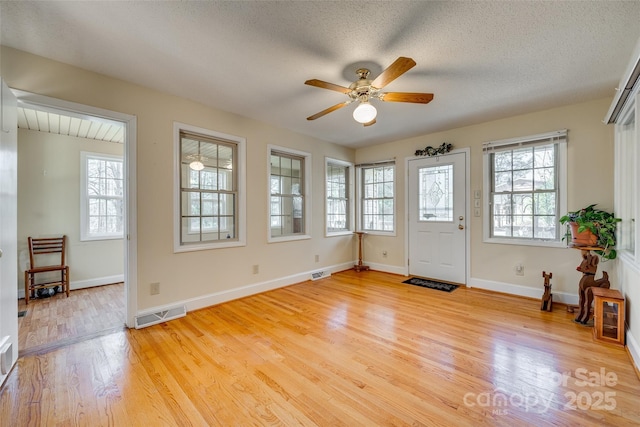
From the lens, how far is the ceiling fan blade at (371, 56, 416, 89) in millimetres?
1786

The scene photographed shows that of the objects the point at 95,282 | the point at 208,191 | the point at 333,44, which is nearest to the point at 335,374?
the point at 333,44

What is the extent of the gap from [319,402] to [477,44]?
2.81 meters

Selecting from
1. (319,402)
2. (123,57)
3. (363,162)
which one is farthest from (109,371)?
(363,162)

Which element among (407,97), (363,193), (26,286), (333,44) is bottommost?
(26,286)

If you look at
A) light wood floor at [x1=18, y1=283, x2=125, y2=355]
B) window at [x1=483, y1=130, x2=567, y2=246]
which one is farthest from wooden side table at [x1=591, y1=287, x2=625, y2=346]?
light wood floor at [x1=18, y1=283, x2=125, y2=355]

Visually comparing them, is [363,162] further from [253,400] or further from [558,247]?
[253,400]

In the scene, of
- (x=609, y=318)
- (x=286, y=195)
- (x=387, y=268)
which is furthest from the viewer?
(x=387, y=268)

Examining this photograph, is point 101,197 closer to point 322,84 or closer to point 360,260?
point 322,84

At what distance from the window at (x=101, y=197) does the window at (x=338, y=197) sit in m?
3.55

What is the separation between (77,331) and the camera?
2.67m

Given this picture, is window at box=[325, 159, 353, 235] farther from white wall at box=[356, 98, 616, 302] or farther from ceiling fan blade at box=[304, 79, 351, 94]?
ceiling fan blade at box=[304, 79, 351, 94]

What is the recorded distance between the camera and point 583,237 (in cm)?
284

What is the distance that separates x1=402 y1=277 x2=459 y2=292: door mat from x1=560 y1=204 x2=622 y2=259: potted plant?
160 centimetres

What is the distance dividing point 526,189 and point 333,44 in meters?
3.31
